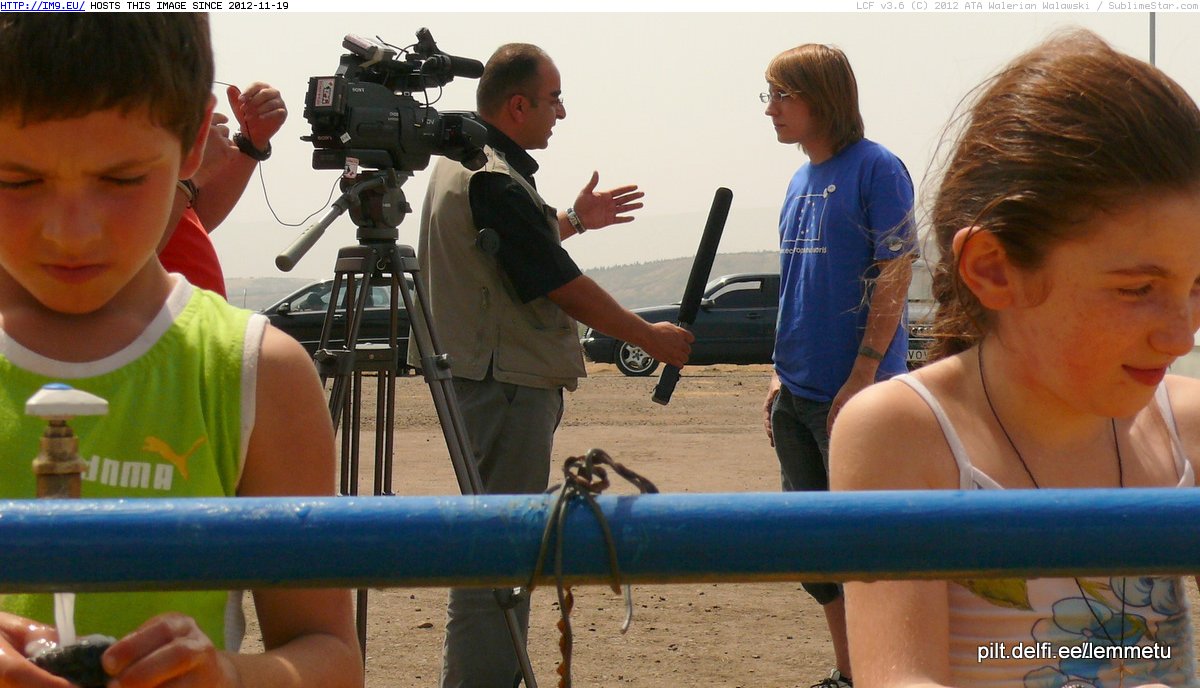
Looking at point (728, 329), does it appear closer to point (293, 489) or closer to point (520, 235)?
point (520, 235)

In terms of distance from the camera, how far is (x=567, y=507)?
2.94 ft

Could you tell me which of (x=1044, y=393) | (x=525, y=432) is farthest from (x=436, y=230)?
(x=1044, y=393)

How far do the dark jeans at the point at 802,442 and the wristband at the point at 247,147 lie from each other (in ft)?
6.54

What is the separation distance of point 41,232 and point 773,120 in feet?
11.7

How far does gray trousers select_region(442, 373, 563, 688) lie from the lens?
416 centimetres

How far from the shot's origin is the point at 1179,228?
5.21 ft

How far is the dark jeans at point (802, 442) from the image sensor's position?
450 cm

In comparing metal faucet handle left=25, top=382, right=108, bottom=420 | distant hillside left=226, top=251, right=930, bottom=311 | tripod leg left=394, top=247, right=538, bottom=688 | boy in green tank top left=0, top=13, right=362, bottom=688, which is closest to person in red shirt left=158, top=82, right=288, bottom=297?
tripod leg left=394, top=247, right=538, bottom=688

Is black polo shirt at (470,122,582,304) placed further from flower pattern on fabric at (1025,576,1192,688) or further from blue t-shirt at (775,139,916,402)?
flower pattern on fabric at (1025,576,1192,688)

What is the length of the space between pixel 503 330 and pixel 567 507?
3427 mm

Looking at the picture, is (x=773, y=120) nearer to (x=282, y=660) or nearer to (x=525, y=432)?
(x=525, y=432)

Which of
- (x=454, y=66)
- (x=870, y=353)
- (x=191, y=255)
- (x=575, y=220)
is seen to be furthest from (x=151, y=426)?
(x=575, y=220)

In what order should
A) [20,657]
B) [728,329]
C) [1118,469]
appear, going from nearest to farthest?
[20,657], [1118,469], [728,329]

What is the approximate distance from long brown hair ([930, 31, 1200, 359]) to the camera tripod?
7.67 feet
